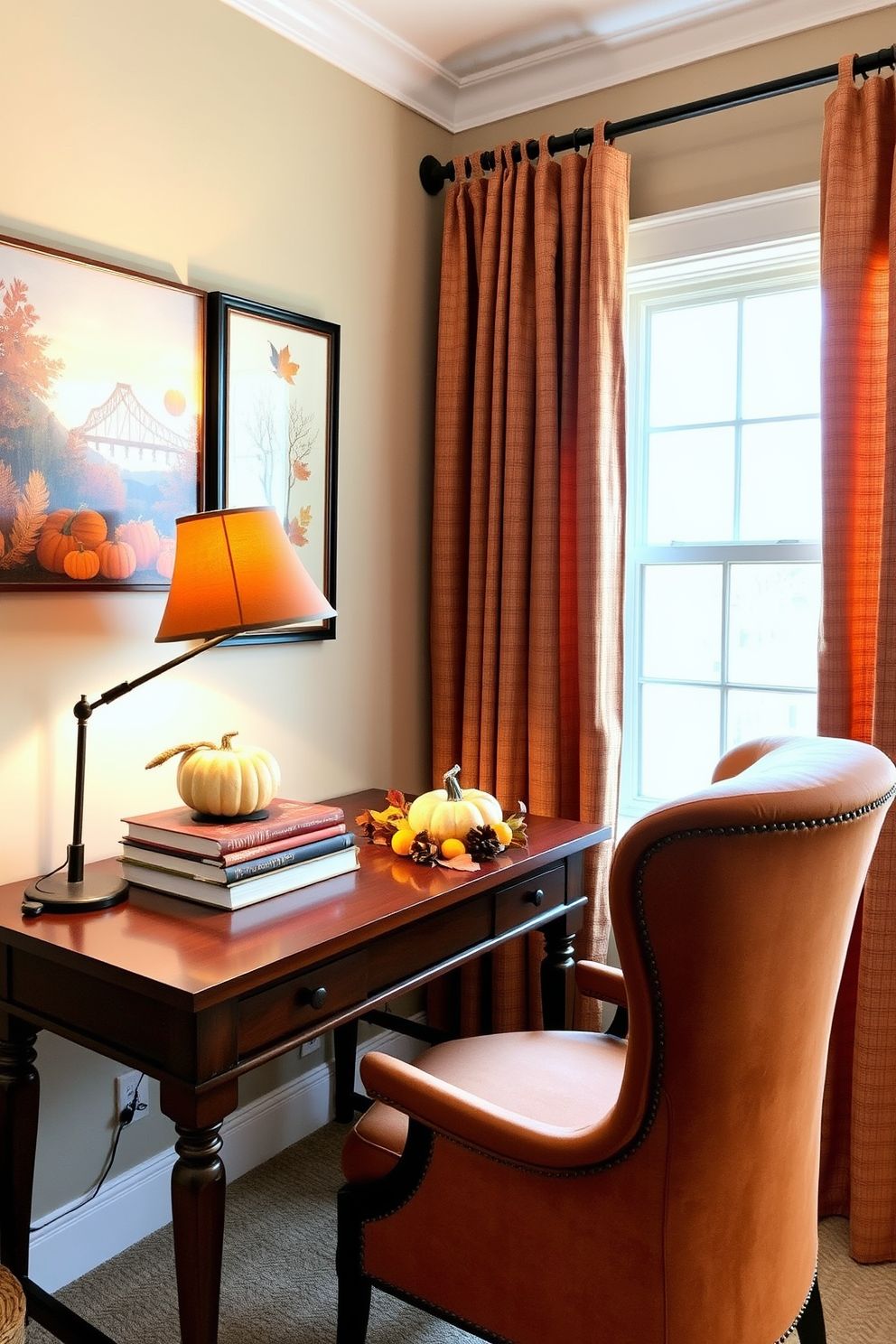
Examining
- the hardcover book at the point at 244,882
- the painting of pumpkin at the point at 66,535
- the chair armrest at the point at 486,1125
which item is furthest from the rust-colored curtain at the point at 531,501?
the chair armrest at the point at 486,1125

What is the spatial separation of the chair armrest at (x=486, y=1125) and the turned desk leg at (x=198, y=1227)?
0.78ft

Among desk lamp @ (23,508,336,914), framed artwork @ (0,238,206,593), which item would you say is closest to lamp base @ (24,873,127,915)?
desk lamp @ (23,508,336,914)

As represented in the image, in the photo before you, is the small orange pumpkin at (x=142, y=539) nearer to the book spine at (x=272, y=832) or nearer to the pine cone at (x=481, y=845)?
the book spine at (x=272, y=832)

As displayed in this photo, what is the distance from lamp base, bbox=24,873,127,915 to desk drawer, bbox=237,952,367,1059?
1.20 ft

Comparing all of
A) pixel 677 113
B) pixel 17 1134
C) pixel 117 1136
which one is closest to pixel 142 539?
pixel 17 1134

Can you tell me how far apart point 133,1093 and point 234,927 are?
77cm

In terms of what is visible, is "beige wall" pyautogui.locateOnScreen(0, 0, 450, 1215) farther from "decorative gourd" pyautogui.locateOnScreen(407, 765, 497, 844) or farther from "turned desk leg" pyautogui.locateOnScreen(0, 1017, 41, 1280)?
"decorative gourd" pyautogui.locateOnScreen(407, 765, 497, 844)

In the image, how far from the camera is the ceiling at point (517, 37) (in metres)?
2.31

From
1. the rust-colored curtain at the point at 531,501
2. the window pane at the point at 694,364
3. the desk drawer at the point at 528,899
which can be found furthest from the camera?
the window pane at the point at 694,364

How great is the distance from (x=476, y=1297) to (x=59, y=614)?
1.32 meters

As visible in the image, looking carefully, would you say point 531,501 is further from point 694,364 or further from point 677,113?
point 677,113

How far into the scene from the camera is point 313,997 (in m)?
1.55

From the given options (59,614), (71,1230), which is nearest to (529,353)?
(59,614)

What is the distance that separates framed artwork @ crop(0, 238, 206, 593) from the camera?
1793 millimetres
